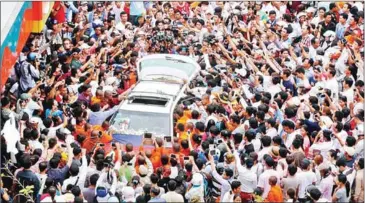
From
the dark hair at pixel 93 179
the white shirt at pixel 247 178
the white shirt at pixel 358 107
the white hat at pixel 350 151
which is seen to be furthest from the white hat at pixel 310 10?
the dark hair at pixel 93 179

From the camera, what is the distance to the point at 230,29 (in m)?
20.9

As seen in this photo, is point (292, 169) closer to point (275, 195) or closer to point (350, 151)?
point (275, 195)

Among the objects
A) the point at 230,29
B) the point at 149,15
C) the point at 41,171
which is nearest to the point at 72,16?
the point at 149,15

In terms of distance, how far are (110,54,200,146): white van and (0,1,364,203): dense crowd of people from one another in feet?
0.63

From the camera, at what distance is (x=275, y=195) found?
14.3m

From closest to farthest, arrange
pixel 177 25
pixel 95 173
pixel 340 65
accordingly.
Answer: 1. pixel 95 173
2. pixel 340 65
3. pixel 177 25

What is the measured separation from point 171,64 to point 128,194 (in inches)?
187

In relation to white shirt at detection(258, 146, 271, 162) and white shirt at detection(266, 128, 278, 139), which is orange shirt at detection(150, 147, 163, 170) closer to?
white shirt at detection(258, 146, 271, 162)

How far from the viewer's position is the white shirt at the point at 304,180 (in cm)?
1462

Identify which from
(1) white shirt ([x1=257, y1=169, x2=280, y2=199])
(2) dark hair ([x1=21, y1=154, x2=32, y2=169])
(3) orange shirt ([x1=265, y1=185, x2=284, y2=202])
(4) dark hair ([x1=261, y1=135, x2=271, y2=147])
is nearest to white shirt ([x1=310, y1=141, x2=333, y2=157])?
(4) dark hair ([x1=261, y1=135, x2=271, y2=147])

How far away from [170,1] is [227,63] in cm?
284

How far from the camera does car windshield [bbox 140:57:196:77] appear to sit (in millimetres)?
18438

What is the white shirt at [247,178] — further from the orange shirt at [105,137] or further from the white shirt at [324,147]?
the orange shirt at [105,137]

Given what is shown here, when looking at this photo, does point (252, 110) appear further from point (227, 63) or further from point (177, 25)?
point (177, 25)
